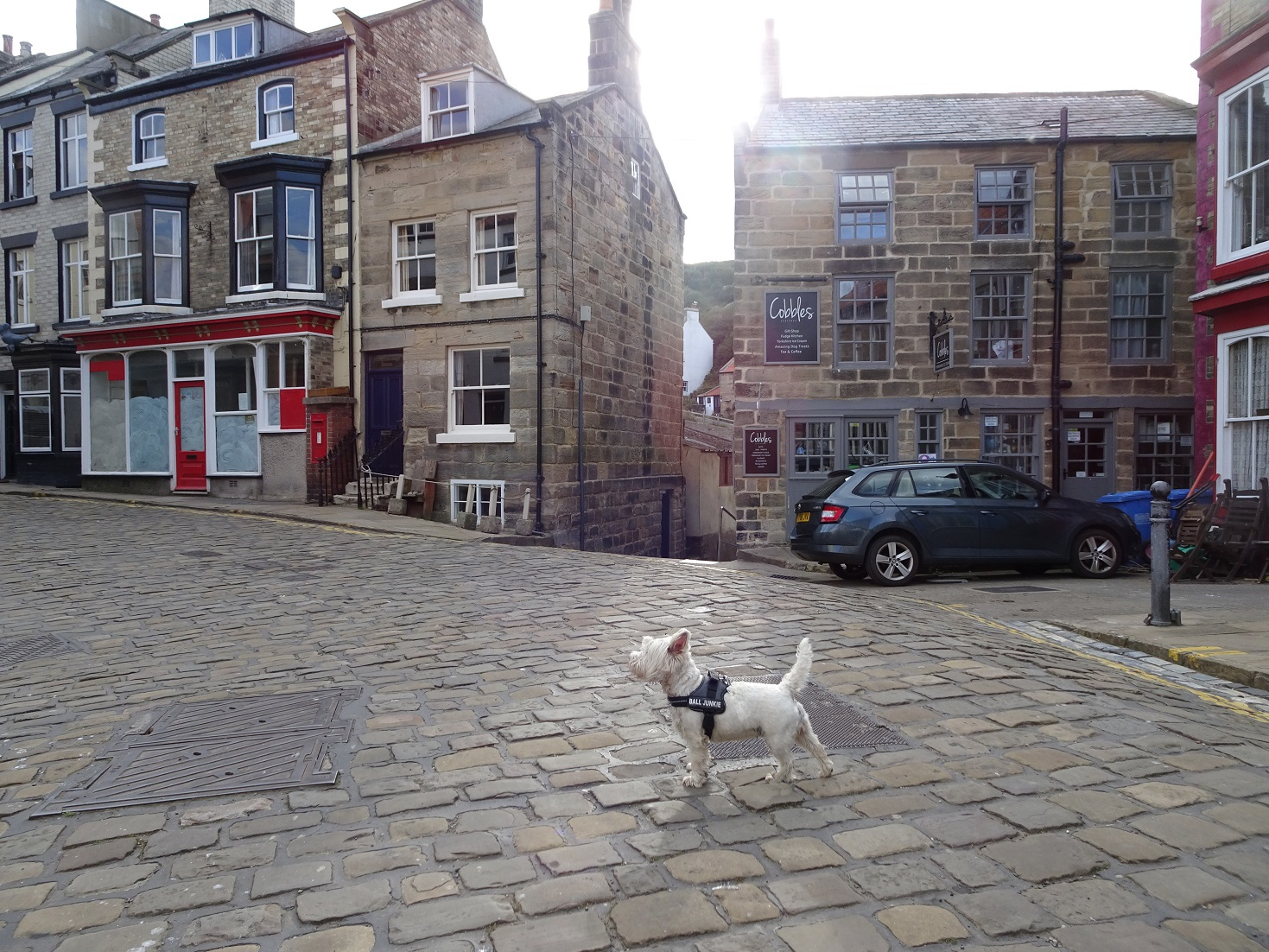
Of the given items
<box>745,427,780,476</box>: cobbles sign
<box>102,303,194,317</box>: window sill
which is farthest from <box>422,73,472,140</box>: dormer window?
<box>745,427,780,476</box>: cobbles sign

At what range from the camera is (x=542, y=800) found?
12.9ft

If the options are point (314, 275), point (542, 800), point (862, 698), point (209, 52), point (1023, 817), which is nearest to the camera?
point (1023, 817)

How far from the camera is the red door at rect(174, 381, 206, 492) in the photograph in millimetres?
20875

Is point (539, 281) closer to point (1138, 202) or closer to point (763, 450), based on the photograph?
point (763, 450)

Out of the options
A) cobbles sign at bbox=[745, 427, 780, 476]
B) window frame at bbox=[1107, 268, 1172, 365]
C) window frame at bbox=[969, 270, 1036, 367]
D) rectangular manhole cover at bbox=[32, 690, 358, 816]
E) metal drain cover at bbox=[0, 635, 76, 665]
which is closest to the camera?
rectangular manhole cover at bbox=[32, 690, 358, 816]

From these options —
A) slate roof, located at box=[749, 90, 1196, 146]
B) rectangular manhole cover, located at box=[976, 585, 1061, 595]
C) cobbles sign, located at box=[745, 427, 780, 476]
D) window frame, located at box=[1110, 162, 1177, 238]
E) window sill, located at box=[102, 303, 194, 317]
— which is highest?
slate roof, located at box=[749, 90, 1196, 146]

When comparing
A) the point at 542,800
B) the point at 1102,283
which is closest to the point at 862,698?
the point at 542,800

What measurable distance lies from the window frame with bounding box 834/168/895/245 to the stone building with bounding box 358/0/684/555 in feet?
17.8

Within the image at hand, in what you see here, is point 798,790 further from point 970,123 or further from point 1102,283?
point 970,123

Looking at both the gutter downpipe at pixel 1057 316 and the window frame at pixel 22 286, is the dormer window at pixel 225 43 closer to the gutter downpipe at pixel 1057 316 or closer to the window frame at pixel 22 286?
the window frame at pixel 22 286

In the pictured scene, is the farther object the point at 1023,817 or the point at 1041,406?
the point at 1041,406

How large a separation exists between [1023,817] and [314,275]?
19573 millimetres

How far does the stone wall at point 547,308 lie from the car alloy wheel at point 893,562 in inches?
297

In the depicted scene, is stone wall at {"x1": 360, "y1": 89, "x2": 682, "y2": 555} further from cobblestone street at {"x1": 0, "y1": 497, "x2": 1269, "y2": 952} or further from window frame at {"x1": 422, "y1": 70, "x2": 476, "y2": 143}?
cobblestone street at {"x1": 0, "y1": 497, "x2": 1269, "y2": 952}
